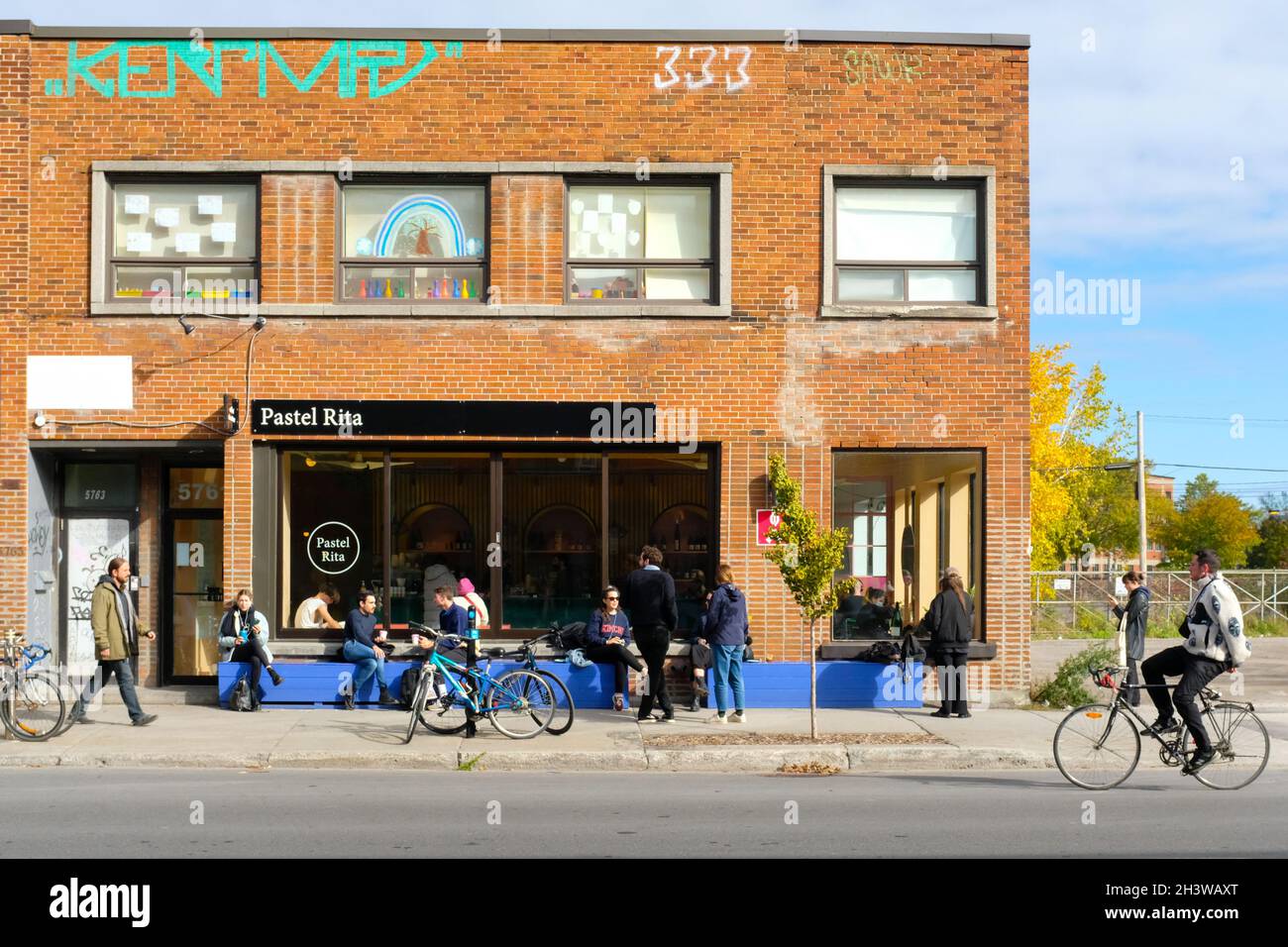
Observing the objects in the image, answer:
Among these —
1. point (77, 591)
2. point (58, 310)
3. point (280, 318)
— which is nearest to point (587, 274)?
point (280, 318)

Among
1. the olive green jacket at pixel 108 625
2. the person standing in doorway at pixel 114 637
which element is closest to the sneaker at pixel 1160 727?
the person standing in doorway at pixel 114 637

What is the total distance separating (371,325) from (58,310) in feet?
11.8

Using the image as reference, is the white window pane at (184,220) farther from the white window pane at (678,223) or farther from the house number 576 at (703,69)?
the house number 576 at (703,69)

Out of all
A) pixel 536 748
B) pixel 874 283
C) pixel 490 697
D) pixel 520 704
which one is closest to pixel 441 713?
pixel 490 697

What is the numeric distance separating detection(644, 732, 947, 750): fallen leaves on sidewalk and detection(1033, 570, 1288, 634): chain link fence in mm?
20852

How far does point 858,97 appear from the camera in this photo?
1548 centimetres

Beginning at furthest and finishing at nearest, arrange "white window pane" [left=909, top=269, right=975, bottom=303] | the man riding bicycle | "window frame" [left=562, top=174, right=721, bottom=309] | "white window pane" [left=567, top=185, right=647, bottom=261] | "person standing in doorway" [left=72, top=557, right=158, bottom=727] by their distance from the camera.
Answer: "white window pane" [left=909, top=269, right=975, bottom=303] → "white window pane" [left=567, top=185, right=647, bottom=261] → "window frame" [left=562, top=174, right=721, bottom=309] → "person standing in doorway" [left=72, top=557, right=158, bottom=727] → the man riding bicycle

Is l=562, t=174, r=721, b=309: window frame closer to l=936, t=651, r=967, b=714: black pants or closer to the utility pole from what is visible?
l=936, t=651, r=967, b=714: black pants

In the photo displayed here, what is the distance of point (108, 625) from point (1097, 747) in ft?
31.3

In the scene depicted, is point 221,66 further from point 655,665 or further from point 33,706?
point 655,665

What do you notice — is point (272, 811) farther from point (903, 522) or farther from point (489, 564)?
point (903, 522)

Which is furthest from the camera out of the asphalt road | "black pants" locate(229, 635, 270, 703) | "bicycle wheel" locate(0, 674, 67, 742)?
"black pants" locate(229, 635, 270, 703)

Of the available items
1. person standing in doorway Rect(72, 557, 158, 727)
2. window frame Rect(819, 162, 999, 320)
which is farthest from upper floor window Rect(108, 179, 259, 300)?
window frame Rect(819, 162, 999, 320)

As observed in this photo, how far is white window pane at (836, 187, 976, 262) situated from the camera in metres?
15.7
